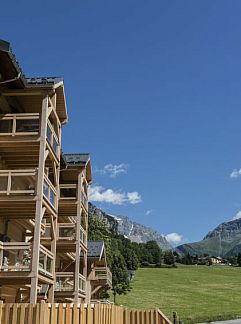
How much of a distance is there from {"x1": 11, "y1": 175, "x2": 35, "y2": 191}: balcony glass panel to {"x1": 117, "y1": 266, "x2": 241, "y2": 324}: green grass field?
28233 mm

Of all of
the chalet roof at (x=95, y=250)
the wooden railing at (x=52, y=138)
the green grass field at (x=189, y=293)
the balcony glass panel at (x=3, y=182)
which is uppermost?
the wooden railing at (x=52, y=138)

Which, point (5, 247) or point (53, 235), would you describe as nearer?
point (5, 247)

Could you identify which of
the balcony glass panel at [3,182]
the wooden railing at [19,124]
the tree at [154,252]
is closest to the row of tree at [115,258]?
the tree at [154,252]

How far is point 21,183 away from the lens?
22.7m

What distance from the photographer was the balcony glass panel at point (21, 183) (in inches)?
834

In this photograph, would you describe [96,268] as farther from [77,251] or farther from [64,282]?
[77,251]

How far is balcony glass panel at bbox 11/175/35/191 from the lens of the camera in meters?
21.2

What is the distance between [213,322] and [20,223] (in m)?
30.0

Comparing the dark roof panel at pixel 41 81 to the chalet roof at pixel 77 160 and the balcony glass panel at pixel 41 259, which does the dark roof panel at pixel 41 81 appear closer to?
the balcony glass panel at pixel 41 259

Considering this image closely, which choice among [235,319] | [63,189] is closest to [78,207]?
[63,189]

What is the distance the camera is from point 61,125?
24859 mm

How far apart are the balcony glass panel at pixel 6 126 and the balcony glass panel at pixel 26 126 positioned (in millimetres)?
315

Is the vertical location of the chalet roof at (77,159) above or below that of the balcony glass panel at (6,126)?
above

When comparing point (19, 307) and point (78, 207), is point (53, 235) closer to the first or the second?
point (78, 207)
